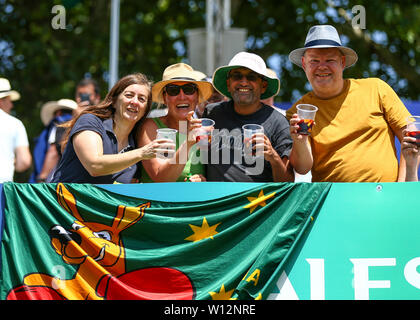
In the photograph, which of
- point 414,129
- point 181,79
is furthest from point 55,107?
point 414,129

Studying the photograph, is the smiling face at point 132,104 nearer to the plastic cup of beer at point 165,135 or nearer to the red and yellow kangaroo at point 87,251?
the plastic cup of beer at point 165,135

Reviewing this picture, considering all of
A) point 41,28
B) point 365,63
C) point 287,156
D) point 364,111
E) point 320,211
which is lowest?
point 320,211

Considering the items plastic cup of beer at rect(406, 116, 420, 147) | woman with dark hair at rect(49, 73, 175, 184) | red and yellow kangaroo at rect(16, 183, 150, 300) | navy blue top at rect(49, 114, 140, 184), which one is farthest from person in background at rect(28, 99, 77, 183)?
plastic cup of beer at rect(406, 116, 420, 147)

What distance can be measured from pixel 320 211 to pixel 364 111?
34.1 inches

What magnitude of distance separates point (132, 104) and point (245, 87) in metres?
0.80

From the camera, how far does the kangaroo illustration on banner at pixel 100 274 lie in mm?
3518

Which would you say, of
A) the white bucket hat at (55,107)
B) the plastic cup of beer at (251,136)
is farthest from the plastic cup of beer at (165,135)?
the white bucket hat at (55,107)

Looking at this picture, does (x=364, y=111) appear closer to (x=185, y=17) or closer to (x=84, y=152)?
(x=84, y=152)

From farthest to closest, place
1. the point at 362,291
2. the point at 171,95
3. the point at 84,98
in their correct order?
the point at 84,98
the point at 171,95
the point at 362,291

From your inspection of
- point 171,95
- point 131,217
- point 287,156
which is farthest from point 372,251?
point 171,95

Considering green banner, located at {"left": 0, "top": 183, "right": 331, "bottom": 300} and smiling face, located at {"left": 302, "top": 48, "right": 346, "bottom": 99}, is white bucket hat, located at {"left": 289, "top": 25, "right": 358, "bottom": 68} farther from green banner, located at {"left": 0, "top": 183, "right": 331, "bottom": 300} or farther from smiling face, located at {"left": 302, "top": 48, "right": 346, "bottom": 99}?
green banner, located at {"left": 0, "top": 183, "right": 331, "bottom": 300}

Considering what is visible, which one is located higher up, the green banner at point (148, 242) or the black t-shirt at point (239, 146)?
the black t-shirt at point (239, 146)

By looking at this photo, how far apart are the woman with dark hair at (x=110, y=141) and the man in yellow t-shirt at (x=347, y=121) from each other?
1.04 metres

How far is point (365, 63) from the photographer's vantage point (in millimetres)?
11438
